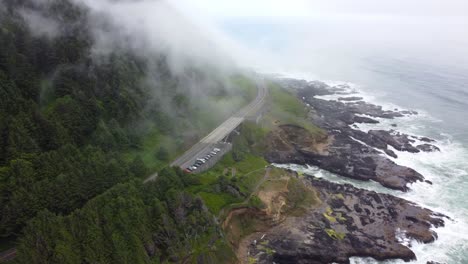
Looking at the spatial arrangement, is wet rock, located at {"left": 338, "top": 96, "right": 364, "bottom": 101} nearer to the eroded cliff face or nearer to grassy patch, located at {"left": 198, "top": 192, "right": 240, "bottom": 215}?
the eroded cliff face

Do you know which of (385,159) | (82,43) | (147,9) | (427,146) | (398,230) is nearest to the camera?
(398,230)

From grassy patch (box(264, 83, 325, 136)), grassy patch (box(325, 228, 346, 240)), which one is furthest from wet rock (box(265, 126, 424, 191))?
grassy patch (box(325, 228, 346, 240))

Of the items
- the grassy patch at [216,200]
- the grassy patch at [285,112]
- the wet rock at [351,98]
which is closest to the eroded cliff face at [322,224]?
the grassy patch at [216,200]

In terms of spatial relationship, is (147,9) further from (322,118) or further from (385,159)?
(385,159)

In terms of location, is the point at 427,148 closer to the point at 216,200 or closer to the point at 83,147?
the point at 216,200

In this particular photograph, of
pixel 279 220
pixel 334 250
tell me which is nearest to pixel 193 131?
pixel 279 220

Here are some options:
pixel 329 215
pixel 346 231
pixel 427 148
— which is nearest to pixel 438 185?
pixel 427 148
